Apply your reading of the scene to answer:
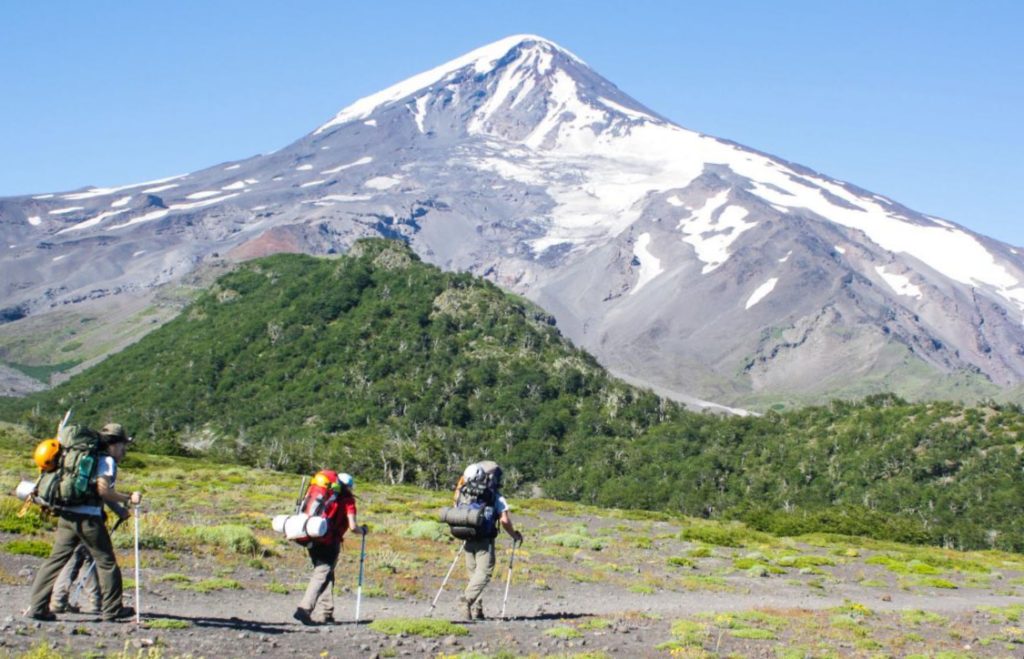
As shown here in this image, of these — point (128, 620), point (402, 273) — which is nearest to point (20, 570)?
point (128, 620)

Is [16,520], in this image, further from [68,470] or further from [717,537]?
[717,537]

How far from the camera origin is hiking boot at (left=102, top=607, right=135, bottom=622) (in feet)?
45.3

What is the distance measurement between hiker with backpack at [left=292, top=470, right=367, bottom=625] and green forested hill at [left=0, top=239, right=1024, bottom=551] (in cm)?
5064

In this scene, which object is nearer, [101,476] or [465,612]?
[101,476]

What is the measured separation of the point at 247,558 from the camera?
75.8 ft

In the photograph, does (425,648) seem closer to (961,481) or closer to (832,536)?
(832,536)

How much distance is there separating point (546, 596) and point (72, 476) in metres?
12.4

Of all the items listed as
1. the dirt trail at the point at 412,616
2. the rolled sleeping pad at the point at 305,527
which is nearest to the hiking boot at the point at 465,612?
the dirt trail at the point at 412,616

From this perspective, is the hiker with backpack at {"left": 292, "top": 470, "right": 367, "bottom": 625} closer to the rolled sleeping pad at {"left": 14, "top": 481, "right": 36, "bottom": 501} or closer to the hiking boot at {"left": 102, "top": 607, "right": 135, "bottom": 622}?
the hiking boot at {"left": 102, "top": 607, "right": 135, "bottom": 622}

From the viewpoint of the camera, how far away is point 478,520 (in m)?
16.8

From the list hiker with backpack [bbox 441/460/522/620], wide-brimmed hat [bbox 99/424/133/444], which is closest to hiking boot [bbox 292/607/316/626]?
hiker with backpack [bbox 441/460/522/620]

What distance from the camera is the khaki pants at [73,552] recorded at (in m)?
13.4

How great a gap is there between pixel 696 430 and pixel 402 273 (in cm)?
6653

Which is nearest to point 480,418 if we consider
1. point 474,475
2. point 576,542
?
point 576,542
